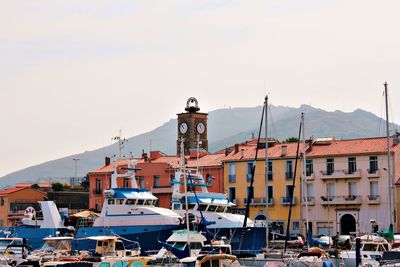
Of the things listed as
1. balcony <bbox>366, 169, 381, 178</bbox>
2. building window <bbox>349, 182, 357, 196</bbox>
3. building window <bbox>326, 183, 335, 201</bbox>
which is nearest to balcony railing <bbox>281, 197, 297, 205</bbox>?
building window <bbox>326, 183, 335, 201</bbox>

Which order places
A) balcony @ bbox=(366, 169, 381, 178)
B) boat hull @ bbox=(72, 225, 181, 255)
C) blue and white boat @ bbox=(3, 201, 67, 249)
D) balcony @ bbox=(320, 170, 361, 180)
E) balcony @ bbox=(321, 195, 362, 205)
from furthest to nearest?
balcony @ bbox=(320, 170, 361, 180), balcony @ bbox=(321, 195, 362, 205), balcony @ bbox=(366, 169, 381, 178), blue and white boat @ bbox=(3, 201, 67, 249), boat hull @ bbox=(72, 225, 181, 255)

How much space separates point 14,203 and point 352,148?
1531 inches

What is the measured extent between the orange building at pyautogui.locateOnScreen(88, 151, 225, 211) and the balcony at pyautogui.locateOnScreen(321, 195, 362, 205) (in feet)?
32.8

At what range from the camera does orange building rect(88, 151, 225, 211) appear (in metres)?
81.4

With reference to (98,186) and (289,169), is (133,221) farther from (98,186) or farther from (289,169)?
(98,186)

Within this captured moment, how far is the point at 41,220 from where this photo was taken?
6562 cm

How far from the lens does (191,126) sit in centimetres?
10212

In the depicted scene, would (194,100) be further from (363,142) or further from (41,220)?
(41,220)

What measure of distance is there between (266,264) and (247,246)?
37.4 ft

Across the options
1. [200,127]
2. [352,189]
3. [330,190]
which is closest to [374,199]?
[352,189]

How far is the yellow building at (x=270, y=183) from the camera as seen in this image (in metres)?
75.5

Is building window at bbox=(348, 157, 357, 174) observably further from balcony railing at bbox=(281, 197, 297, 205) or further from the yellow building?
balcony railing at bbox=(281, 197, 297, 205)

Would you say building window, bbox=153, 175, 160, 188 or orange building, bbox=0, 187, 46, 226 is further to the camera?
orange building, bbox=0, 187, 46, 226

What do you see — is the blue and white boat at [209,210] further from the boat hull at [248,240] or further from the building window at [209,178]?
the building window at [209,178]
